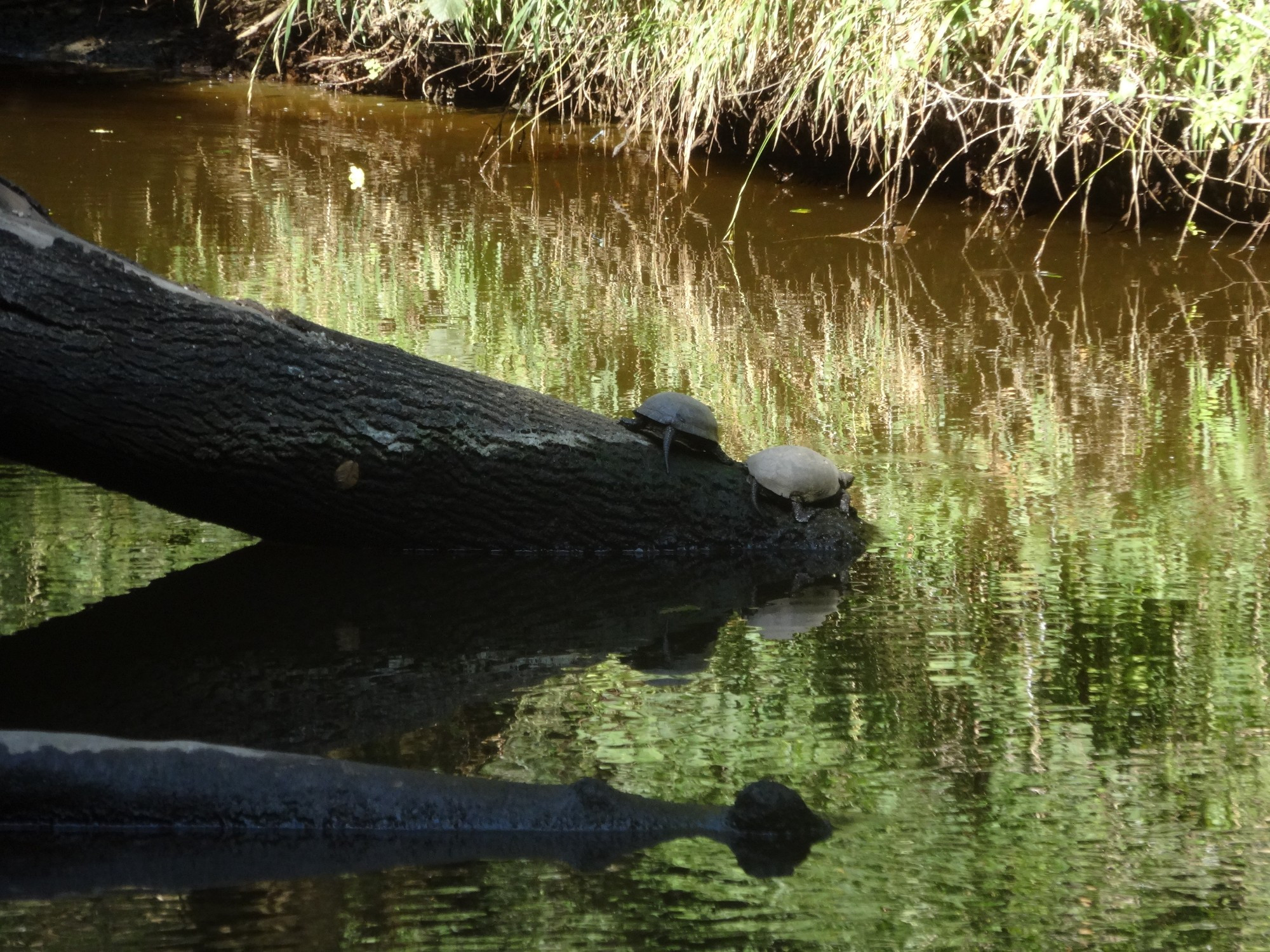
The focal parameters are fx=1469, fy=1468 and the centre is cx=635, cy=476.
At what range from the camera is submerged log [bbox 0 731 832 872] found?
2348mm

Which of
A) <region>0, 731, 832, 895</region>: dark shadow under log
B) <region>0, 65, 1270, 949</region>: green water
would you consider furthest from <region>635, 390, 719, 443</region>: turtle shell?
<region>0, 731, 832, 895</region>: dark shadow under log

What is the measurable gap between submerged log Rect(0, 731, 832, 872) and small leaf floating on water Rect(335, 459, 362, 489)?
1385 millimetres

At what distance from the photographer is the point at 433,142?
10344 mm

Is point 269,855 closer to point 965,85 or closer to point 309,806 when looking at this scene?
point 309,806

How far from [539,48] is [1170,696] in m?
6.41

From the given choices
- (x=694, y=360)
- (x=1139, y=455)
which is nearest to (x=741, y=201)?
(x=694, y=360)

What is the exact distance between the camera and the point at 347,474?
12.1 feet

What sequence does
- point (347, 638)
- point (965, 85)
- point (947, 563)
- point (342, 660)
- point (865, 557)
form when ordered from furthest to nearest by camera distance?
point (965, 85) → point (865, 557) → point (947, 563) → point (347, 638) → point (342, 660)

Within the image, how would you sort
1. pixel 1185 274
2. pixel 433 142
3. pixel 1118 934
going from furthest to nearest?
1. pixel 433 142
2. pixel 1185 274
3. pixel 1118 934

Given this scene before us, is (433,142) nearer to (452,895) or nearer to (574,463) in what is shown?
(574,463)

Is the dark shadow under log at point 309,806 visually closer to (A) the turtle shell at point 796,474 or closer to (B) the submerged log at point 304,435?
(B) the submerged log at point 304,435

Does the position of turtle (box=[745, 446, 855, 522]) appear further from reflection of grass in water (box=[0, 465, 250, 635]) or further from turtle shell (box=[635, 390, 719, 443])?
reflection of grass in water (box=[0, 465, 250, 635])

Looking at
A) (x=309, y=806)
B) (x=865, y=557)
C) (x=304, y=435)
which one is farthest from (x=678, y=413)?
(x=309, y=806)

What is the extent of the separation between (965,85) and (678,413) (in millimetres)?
3859
